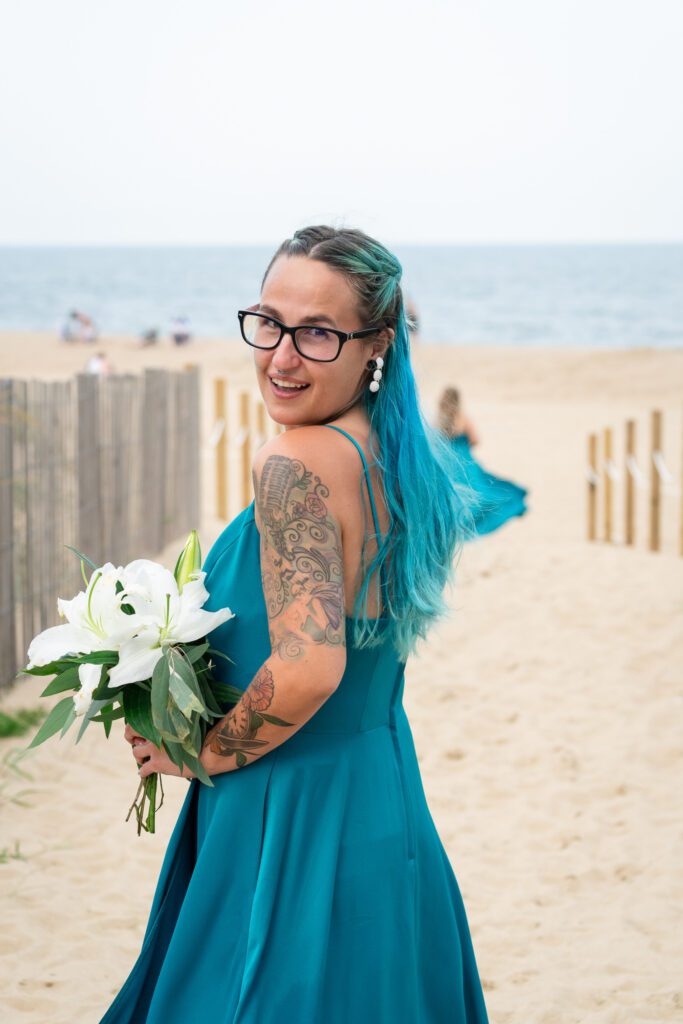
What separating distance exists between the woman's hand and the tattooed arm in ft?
0.57

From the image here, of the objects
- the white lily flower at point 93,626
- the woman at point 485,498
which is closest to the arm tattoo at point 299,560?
the white lily flower at point 93,626

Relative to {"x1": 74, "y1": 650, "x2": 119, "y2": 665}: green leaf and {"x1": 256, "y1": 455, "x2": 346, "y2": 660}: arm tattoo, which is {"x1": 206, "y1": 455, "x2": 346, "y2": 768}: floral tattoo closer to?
{"x1": 256, "y1": 455, "x2": 346, "y2": 660}: arm tattoo

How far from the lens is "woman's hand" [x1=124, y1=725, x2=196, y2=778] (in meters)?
1.86

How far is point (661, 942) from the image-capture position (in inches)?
148

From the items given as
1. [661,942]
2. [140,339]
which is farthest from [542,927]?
[140,339]

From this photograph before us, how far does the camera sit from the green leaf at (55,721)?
1777 mm

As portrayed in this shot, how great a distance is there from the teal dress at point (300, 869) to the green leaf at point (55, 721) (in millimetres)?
266

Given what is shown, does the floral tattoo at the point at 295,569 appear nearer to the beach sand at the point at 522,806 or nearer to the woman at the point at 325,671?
the woman at the point at 325,671

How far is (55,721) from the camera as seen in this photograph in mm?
1806

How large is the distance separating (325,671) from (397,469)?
1.20 feet

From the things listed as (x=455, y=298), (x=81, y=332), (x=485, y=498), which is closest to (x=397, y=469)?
(x=485, y=498)

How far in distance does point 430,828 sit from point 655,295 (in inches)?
2728

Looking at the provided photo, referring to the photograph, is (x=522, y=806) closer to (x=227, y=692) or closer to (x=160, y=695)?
(x=227, y=692)

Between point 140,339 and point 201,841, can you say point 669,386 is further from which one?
point 201,841
